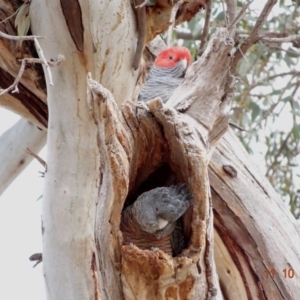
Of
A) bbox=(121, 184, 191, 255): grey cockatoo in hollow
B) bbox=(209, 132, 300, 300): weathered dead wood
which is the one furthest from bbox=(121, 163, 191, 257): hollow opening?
bbox=(209, 132, 300, 300): weathered dead wood

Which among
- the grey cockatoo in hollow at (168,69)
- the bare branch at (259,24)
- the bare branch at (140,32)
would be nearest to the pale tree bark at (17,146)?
the grey cockatoo in hollow at (168,69)

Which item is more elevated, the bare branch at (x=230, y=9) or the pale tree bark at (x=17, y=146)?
the bare branch at (x=230, y=9)

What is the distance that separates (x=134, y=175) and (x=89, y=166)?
20 centimetres

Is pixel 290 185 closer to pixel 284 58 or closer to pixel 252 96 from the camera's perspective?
pixel 252 96

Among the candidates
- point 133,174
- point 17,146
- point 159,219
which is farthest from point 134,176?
point 17,146

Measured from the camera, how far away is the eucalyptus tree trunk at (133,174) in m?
0.89

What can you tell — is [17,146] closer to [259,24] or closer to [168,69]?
[168,69]

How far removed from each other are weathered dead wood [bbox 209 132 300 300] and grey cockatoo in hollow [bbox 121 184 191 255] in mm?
343

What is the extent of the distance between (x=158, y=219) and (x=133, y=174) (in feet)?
0.35

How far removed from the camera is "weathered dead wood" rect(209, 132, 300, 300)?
1235 millimetres

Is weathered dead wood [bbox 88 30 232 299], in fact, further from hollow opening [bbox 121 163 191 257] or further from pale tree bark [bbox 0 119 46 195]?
pale tree bark [bbox 0 119 46 195]

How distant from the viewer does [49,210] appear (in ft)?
3.75

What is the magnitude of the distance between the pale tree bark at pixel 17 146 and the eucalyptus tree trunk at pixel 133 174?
0.41 m

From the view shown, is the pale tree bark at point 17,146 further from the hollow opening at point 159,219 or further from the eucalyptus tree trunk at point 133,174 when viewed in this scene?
the hollow opening at point 159,219
